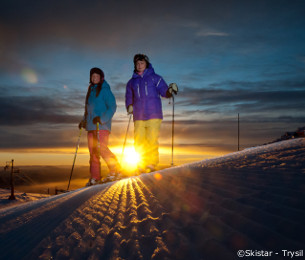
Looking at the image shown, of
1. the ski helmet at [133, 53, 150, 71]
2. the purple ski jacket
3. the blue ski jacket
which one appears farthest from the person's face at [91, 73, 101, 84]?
the ski helmet at [133, 53, 150, 71]

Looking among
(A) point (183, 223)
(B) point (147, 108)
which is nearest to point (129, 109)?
(B) point (147, 108)

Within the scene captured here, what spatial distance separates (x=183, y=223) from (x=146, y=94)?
16.2 feet

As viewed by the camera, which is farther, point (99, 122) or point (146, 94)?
point (99, 122)

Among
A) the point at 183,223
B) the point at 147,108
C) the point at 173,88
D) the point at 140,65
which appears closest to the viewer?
the point at 183,223

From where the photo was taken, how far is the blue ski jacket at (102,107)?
6.84 meters

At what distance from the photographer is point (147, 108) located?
21.0 ft

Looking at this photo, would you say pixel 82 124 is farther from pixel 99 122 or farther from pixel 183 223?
pixel 183 223

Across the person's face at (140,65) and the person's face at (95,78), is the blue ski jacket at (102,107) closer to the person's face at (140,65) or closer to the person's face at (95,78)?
the person's face at (95,78)

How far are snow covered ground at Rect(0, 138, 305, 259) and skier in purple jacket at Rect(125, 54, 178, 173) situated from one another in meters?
3.54

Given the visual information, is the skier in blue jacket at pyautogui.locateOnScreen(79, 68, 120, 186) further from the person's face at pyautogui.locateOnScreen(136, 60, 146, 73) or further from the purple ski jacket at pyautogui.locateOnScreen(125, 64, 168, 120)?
the person's face at pyautogui.locateOnScreen(136, 60, 146, 73)

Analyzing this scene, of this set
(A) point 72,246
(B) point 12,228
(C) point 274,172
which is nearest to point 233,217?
(A) point 72,246

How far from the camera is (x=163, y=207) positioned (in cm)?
213

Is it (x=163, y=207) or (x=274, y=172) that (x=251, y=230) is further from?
(x=274, y=172)

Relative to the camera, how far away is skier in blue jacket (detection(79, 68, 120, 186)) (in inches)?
267
